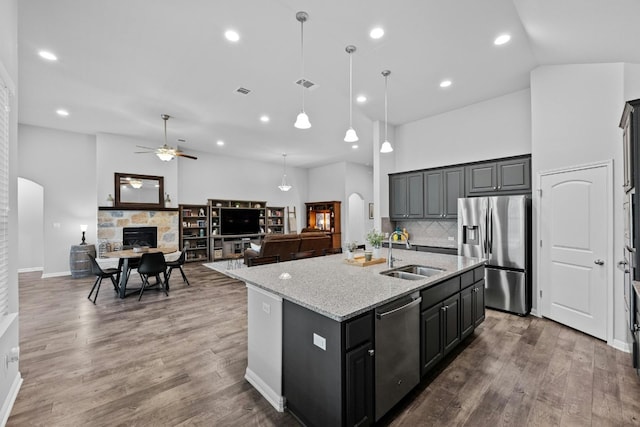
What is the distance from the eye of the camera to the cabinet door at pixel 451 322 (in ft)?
8.05

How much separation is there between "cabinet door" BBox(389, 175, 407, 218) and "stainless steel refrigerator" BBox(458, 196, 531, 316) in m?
1.46

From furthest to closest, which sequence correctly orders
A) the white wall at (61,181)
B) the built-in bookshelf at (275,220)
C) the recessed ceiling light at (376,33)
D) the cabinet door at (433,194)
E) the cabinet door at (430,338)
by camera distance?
the built-in bookshelf at (275,220) < the white wall at (61,181) < the cabinet door at (433,194) < the recessed ceiling light at (376,33) < the cabinet door at (430,338)

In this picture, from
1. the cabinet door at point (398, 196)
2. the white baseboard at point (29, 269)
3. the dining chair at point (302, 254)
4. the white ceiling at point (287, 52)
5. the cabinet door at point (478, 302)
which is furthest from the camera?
the white baseboard at point (29, 269)

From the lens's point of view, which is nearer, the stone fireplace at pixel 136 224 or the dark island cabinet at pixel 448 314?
the dark island cabinet at pixel 448 314

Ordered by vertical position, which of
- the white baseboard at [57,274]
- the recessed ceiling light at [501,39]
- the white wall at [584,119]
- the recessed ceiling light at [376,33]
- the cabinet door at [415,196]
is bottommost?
the white baseboard at [57,274]

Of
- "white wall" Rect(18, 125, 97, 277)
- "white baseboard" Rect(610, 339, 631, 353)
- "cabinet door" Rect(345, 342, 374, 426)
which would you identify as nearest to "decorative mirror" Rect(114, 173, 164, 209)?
"white wall" Rect(18, 125, 97, 277)

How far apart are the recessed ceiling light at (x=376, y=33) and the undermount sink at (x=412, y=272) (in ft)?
8.33

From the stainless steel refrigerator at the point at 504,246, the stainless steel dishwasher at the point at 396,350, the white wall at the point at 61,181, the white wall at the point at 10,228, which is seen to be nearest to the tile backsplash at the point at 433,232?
the stainless steel refrigerator at the point at 504,246

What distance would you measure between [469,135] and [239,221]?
7350 mm

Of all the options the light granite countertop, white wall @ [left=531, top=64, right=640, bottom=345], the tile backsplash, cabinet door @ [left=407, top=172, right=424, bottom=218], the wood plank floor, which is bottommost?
the wood plank floor

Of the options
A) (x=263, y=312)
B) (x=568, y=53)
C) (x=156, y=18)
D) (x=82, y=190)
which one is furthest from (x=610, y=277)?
(x=82, y=190)

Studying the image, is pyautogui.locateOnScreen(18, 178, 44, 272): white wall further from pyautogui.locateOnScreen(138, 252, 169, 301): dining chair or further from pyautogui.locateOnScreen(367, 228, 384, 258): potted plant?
pyautogui.locateOnScreen(367, 228, 384, 258): potted plant

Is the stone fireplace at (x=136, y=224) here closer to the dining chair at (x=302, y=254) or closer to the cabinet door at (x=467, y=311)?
the dining chair at (x=302, y=254)

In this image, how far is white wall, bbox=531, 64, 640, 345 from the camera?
2.97 m
